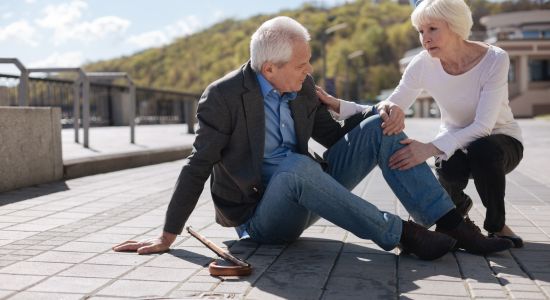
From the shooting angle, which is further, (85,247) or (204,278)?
(85,247)

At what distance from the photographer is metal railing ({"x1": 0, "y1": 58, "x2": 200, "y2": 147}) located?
1068 centimetres

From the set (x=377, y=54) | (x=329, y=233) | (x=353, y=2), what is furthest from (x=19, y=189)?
(x=353, y=2)

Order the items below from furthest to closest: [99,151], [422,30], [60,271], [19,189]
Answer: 1. [99,151]
2. [19,189]
3. [422,30]
4. [60,271]

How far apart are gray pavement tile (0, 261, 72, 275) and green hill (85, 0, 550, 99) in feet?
314

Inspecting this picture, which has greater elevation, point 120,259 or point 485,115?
point 485,115

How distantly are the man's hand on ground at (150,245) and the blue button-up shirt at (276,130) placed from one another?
0.55m

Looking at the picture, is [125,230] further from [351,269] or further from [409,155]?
[409,155]

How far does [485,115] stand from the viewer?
160 inches

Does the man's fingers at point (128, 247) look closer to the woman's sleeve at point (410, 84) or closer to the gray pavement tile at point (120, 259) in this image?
the gray pavement tile at point (120, 259)

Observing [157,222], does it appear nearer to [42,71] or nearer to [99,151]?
[99,151]

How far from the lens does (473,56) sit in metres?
4.21

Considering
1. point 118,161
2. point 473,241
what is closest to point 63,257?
point 473,241

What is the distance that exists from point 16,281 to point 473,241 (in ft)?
7.04

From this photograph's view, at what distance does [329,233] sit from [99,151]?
6.49m
